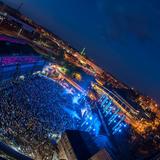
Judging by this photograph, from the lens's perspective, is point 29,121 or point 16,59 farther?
point 16,59

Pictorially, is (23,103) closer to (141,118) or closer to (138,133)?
(138,133)

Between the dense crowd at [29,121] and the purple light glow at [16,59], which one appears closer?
the dense crowd at [29,121]

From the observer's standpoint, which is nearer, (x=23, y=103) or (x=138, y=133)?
(x=23, y=103)

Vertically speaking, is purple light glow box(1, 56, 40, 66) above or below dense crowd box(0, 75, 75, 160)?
above

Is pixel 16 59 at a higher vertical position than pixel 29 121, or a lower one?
higher

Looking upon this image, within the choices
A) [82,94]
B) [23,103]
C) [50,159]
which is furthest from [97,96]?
[50,159]

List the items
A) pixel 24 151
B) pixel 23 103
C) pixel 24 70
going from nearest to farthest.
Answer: pixel 24 151
pixel 23 103
pixel 24 70

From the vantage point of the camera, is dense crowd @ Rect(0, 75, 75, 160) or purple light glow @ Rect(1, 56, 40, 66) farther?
purple light glow @ Rect(1, 56, 40, 66)

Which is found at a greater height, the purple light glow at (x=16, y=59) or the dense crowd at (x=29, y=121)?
the purple light glow at (x=16, y=59)
